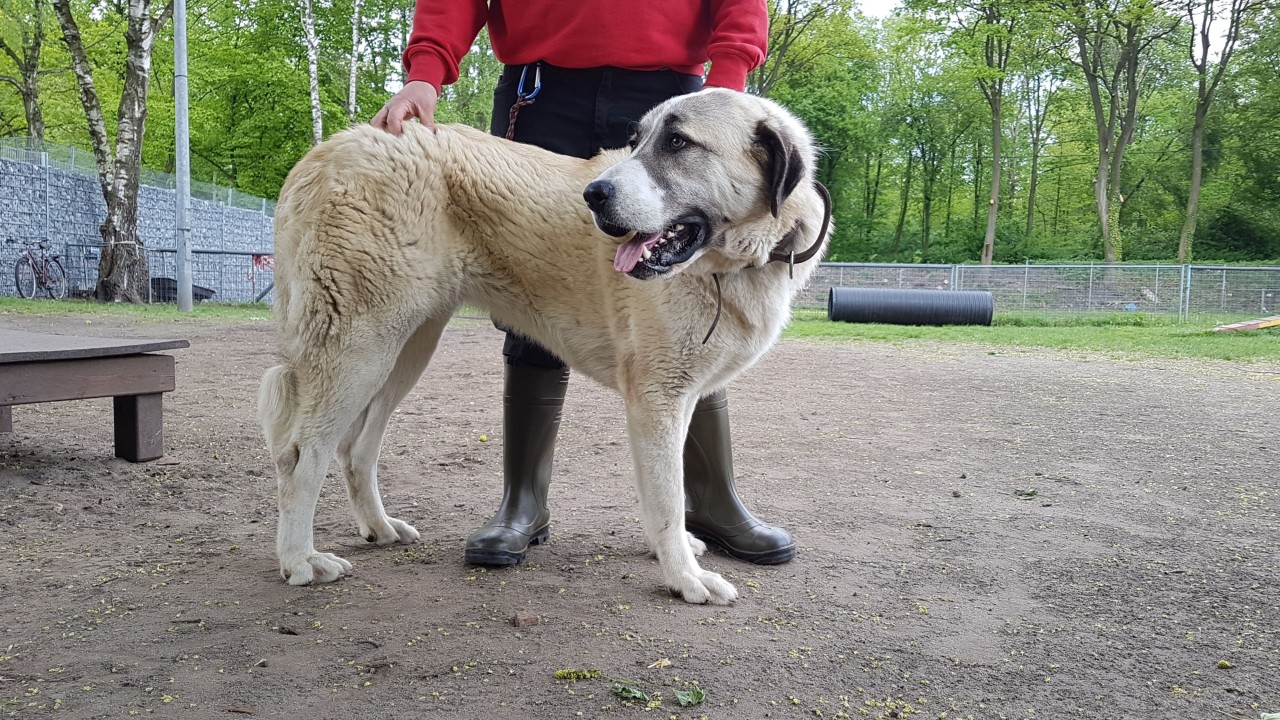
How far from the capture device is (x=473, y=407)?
6.58 metres

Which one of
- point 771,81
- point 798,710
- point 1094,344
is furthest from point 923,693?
point 771,81

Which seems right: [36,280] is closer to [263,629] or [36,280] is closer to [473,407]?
[473,407]

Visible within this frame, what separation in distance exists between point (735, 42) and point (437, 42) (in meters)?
1.12

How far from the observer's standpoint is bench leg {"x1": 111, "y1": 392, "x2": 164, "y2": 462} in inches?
178

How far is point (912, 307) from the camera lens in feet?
58.7

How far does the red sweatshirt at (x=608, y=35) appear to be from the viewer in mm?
3219

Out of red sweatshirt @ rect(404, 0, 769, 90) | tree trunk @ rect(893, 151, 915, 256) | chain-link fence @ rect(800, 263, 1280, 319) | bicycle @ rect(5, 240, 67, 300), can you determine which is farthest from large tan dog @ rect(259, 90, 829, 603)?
tree trunk @ rect(893, 151, 915, 256)

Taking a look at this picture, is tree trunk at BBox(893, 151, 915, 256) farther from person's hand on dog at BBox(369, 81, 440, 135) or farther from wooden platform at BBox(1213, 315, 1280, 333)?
person's hand on dog at BBox(369, 81, 440, 135)

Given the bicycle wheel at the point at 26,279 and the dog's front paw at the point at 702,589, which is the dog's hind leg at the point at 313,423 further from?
the bicycle wheel at the point at 26,279

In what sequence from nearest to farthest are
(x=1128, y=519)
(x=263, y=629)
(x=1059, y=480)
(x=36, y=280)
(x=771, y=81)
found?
(x=263, y=629), (x=1128, y=519), (x=1059, y=480), (x=36, y=280), (x=771, y=81)

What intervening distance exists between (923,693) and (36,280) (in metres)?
22.8

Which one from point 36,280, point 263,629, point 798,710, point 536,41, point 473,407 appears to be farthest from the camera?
point 36,280

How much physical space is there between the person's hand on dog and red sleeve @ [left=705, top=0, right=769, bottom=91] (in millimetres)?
999

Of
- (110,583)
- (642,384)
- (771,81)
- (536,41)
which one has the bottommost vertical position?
(110,583)
